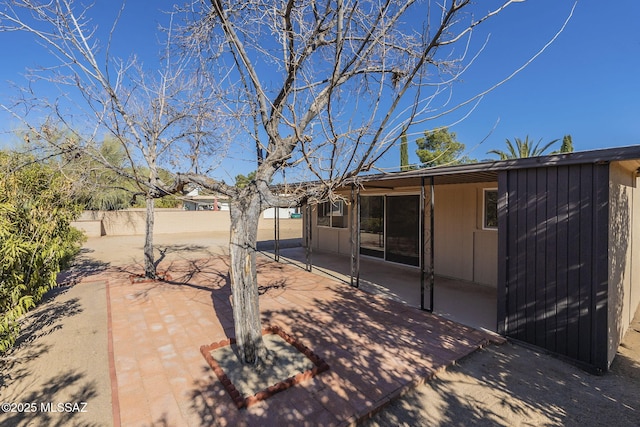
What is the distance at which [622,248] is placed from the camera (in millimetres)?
3660

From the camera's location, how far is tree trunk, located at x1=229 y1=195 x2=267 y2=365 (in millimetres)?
2924

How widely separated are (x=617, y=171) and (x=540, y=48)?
2581 millimetres

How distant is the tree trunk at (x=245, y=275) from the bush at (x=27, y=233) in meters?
2.03

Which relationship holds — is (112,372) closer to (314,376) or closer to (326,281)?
(314,376)

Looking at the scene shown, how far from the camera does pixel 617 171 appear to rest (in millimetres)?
3359

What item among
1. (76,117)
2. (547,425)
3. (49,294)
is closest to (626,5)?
(547,425)

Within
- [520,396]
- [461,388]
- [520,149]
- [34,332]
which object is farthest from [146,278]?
[520,149]

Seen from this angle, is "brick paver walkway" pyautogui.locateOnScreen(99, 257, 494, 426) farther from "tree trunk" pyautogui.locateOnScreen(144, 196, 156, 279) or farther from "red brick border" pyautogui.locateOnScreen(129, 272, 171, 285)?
"tree trunk" pyautogui.locateOnScreen(144, 196, 156, 279)

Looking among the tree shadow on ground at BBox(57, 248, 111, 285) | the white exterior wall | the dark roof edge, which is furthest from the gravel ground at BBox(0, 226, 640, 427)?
the tree shadow on ground at BBox(57, 248, 111, 285)

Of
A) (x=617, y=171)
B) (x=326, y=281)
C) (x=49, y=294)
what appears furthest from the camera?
(x=326, y=281)

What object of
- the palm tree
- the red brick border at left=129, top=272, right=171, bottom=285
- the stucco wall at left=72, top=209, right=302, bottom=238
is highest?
the palm tree

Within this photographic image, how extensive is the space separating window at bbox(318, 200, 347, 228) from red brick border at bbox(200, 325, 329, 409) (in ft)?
20.1

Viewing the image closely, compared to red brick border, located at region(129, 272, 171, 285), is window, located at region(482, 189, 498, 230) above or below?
above

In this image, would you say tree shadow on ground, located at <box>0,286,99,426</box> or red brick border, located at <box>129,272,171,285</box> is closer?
tree shadow on ground, located at <box>0,286,99,426</box>
